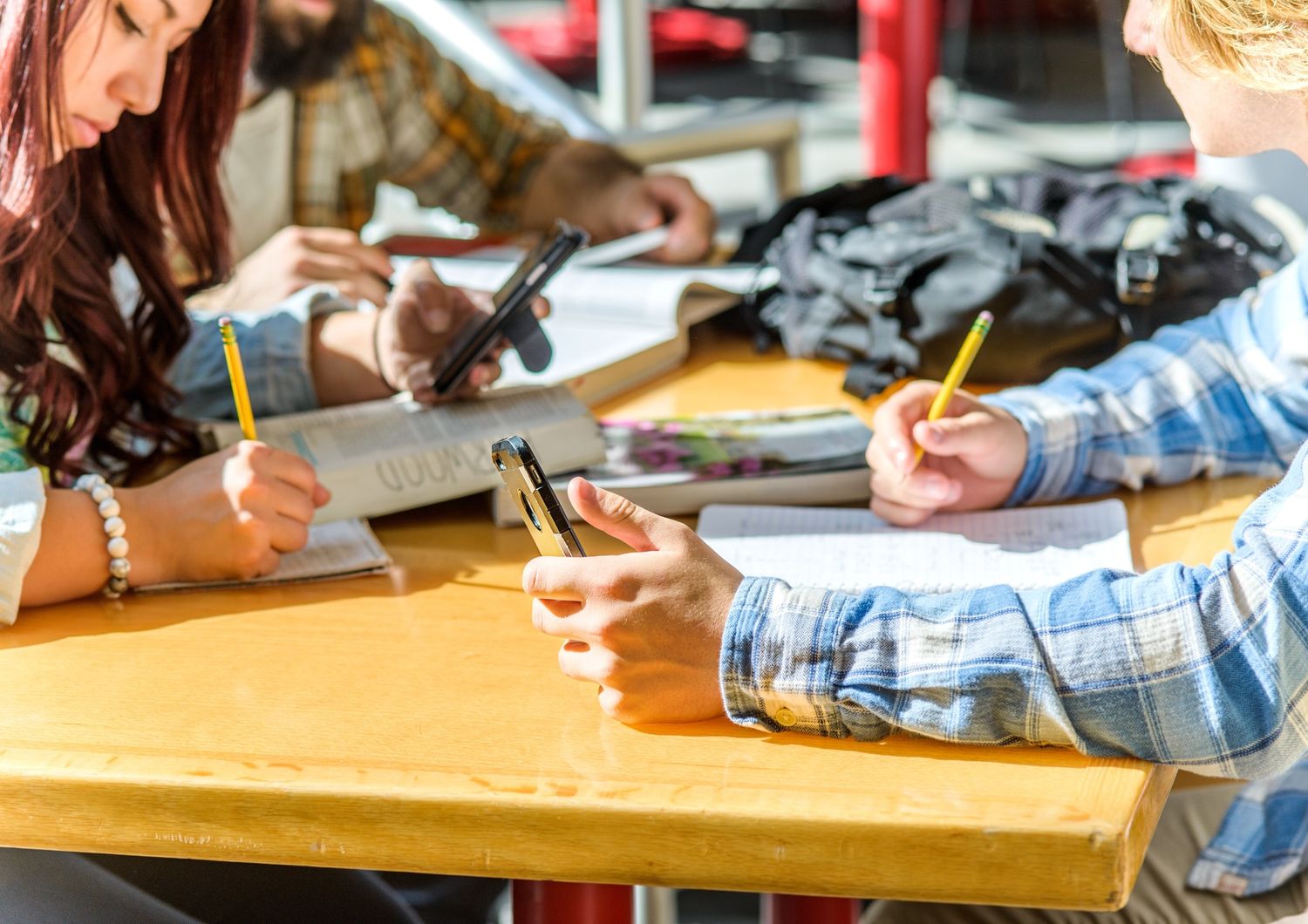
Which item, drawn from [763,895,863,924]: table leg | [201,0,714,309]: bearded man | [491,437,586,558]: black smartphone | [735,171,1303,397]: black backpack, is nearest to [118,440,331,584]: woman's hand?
[491,437,586,558]: black smartphone

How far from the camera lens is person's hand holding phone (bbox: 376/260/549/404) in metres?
1.22

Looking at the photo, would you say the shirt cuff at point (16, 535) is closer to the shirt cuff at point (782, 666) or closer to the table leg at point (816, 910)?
the shirt cuff at point (782, 666)

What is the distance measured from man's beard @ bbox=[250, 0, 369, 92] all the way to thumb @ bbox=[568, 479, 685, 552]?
4.16 ft

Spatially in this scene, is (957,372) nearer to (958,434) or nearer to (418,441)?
(958,434)

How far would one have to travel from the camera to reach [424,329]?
4.15 ft

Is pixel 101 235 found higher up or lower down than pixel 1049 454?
higher up

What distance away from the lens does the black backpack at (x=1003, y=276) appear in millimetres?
1352

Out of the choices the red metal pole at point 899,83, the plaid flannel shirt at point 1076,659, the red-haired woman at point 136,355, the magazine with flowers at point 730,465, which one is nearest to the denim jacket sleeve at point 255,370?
the red-haired woman at point 136,355

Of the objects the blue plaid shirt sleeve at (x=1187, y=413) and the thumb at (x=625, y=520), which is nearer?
the thumb at (x=625, y=520)

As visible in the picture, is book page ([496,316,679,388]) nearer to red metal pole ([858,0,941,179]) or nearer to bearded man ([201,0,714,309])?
bearded man ([201,0,714,309])

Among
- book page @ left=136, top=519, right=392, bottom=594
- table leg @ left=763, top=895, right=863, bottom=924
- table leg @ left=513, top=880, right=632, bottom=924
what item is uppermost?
book page @ left=136, top=519, right=392, bottom=594

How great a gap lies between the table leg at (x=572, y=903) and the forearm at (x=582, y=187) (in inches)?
43.8

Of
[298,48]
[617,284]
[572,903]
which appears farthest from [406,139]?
[572,903]

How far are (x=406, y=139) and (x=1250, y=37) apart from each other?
1.46 metres
